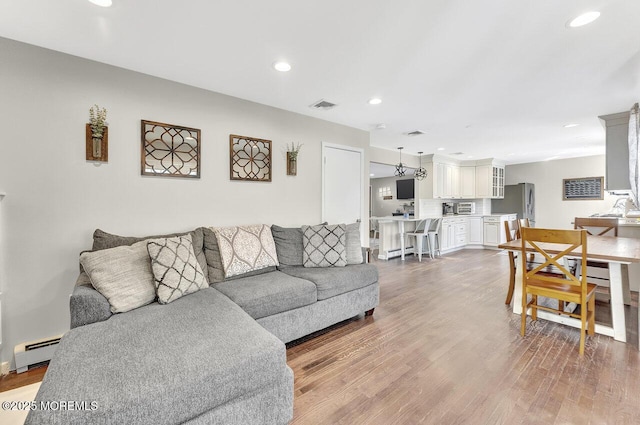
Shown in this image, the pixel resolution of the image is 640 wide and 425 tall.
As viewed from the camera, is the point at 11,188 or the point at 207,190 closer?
the point at 11,188

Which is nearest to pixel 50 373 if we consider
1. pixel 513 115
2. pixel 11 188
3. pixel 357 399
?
pixel 357 399

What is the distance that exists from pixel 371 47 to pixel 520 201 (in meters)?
7.27

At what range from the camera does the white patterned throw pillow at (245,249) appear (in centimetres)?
248

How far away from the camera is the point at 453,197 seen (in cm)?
714

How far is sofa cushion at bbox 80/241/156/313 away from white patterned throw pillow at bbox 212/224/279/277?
2.11ft

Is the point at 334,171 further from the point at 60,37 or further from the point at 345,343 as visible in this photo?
the point at 60,37

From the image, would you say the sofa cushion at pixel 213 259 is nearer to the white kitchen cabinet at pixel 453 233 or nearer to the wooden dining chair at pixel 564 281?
the wooden dining chair at pixel 564 281

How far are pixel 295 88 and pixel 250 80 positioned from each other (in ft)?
1.51

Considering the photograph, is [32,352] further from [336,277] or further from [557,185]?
[557,185]

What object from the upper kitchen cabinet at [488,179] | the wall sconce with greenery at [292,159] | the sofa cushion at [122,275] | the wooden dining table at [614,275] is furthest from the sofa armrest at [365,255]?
the upper kitchen cabinet at [488,179]

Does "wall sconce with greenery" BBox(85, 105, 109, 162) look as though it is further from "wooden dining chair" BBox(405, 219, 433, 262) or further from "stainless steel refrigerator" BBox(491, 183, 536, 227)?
"stainless steel refrigerator" BBox(491, 183, 536, 227)

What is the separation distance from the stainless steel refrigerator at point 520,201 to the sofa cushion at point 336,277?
657 centimetres

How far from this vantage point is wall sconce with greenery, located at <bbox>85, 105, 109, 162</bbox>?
7.32 ft

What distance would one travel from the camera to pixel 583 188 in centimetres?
690
